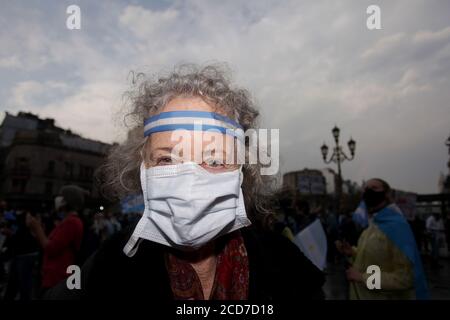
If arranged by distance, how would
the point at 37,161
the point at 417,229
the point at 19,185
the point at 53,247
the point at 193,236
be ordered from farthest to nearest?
1. the point at 37,161
2. the point at 19,185
3. the point at 417,229
4. the point at 53,247
5. the point at 193,236

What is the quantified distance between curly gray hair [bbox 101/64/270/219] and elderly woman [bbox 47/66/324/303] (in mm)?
16


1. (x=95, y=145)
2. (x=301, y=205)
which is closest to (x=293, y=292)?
(x=301, y=205)

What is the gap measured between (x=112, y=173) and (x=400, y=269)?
8.78 ft

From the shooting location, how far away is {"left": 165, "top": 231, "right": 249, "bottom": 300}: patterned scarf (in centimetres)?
154

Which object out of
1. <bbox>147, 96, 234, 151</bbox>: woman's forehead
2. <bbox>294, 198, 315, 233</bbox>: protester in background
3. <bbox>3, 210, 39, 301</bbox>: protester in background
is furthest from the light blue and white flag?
<bbox>3, 210, 39, 301</bbox>: protester in background

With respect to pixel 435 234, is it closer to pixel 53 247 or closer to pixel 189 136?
pixel 53 247

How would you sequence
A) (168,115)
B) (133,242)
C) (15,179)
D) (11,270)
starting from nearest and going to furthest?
(133,242) < (168,115) < (11,270) < (15,179)

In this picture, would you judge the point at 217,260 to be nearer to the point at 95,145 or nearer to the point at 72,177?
the point at 72,177

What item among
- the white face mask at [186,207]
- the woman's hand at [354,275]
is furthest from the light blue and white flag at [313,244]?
the white face mask at [186,207]

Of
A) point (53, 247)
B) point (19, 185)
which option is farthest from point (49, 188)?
point (53, 247)

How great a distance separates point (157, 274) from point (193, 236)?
280mm

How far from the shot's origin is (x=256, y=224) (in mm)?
1975

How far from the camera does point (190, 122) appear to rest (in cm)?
165

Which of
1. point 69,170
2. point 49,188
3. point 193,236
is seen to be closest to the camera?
point 193,236
